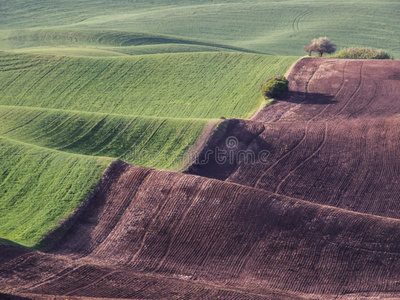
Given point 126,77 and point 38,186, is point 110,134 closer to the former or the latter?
point 38,186

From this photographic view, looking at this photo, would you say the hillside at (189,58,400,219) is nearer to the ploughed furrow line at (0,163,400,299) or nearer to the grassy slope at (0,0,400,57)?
the ploughed furrow line at (0,163,400,299)

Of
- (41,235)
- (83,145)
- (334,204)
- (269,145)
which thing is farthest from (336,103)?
(41,235)

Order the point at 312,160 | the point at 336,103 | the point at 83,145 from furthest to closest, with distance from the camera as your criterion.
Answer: the point at 336,103, the point at 83,145, the point at 312,160

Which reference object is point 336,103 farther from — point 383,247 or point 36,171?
point 36,171

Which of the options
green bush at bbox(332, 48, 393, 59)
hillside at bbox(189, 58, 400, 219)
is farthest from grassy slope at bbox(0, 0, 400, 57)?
hillside at bbox(189, 58, 400, 219)

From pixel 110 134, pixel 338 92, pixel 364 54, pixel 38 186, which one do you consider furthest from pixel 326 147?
pixel 364 54

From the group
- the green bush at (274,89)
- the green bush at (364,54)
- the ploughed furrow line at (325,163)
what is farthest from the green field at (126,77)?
the green bush at (364,54)

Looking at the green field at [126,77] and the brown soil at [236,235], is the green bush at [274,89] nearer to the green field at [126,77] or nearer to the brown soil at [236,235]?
the green field at [126,77]
